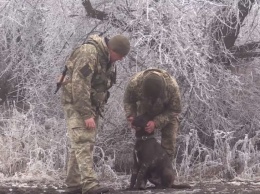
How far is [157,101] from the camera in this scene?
18.7 ft

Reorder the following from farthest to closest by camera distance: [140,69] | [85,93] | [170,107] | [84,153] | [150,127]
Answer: [140,69], [170,107], [150,127], [84,153], [85,93]

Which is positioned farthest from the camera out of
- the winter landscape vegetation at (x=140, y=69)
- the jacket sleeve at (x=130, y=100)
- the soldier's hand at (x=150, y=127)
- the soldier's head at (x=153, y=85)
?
the winter landscape vegetation at (x=140, y=69)

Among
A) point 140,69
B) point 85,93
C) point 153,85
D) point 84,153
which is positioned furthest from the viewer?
point 140,69

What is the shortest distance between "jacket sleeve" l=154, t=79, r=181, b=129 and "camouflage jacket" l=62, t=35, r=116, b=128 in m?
0.66

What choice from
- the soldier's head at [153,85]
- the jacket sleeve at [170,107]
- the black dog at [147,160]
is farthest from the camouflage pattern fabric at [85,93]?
the jacket sleeve at [170,107]

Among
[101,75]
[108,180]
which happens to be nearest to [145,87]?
[101,75]

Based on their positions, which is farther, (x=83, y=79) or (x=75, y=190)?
(x=75, y=190)

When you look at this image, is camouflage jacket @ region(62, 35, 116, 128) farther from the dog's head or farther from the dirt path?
the dirt path

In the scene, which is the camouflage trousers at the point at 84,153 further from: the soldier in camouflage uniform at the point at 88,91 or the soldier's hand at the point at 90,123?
the soldier's hand at the point at 90,123

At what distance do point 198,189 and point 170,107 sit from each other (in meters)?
0.99

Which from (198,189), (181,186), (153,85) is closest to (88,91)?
(153,85)

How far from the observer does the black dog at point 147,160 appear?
5.68m

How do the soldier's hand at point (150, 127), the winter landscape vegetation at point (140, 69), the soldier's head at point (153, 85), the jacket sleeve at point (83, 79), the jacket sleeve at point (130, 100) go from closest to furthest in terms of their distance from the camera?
the jacket sleeve at point (83, 79), the soldier's head at point (153, 85), the soldier's hand at point (150, 127), the jacket sleeve at point (130, 100), the winter landscape vegetation at point (140, 69)

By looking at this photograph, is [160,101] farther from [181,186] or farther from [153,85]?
[181,186]
